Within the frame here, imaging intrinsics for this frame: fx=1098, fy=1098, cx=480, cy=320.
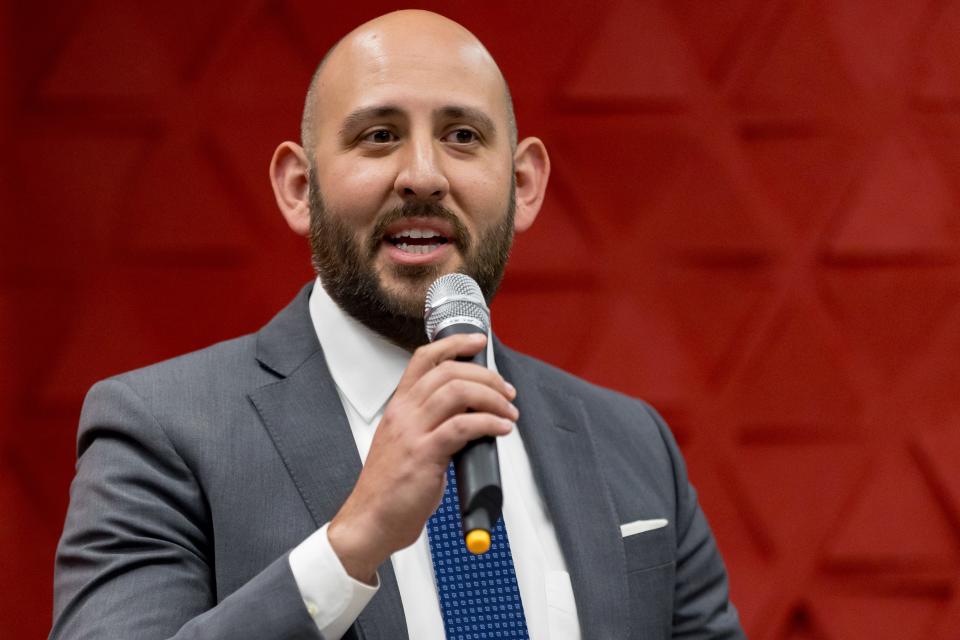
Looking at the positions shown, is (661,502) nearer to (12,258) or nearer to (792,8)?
(792,8)

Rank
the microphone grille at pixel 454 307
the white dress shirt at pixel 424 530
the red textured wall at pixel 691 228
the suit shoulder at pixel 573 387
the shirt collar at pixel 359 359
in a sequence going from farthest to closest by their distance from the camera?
the red textured wall at pixel 691 228 → the suit shoulder at pixel 573 387 → the shirt collar at pixel 359 359 → the white dress shirt at pixel 424 530 → the microphone grille at pixel 454 307

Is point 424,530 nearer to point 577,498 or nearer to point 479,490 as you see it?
point 577,498

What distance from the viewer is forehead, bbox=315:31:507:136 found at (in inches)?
50.5

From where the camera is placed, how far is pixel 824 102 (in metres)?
2.07

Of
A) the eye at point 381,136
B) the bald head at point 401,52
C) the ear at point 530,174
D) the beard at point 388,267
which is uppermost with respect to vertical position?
the bald head at point 401,52

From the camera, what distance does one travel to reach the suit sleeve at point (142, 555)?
0.99 meters

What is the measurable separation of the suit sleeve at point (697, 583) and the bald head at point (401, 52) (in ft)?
1.81

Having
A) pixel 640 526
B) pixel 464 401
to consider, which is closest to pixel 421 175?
pixel 464 401

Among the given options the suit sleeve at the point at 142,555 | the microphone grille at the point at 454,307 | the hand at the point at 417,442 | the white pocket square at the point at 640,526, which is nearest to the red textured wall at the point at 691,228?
the white pocket square at the point at 640,526

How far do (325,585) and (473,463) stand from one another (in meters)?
0.22

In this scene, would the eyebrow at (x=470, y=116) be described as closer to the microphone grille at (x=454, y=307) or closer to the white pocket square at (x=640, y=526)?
the microphone grille at (x=454, y=307)

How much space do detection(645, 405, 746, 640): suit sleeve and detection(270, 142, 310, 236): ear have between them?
616 mm

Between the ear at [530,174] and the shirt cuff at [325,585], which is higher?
the ear at [530,174]

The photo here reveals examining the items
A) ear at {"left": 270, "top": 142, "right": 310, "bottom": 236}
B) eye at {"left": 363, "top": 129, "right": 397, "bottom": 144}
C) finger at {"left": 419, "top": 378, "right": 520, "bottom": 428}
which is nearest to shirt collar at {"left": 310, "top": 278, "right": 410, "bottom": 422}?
ear at {"left": 270, "top": 142, "right": 310, "bottom": 236}
